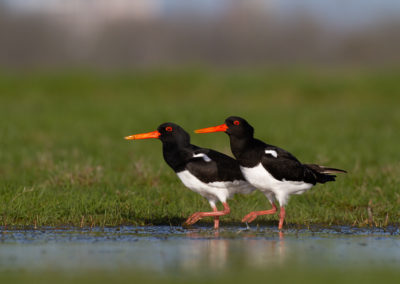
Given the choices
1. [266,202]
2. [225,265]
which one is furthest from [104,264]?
[266,202]

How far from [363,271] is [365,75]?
83.1 ft

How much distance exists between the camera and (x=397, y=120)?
2091 centimetres

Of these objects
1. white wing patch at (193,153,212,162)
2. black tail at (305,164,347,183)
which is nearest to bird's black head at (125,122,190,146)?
white wing patch at (193,153,212,162)

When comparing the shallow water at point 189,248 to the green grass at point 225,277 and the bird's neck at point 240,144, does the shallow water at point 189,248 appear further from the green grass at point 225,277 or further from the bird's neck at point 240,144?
the bird's neck at point 240,144

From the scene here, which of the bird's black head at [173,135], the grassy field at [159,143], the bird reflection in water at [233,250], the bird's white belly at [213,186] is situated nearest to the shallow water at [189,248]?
the bird reflection in water at [233,250]

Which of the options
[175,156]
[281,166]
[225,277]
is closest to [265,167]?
[281,166]

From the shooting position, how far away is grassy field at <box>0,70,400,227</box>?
32.4ft

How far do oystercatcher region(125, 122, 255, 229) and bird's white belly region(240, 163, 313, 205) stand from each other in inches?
10.2

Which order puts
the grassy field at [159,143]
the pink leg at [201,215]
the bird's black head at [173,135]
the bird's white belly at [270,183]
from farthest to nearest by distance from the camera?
the grassy field at [159,143], the bird's black head at [173,135], the pink leg at [201,215], the bird's white belly at [270,183]

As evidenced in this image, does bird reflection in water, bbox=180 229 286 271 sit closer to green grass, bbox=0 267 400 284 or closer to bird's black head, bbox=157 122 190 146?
green grass, bbox=0 267 400 284

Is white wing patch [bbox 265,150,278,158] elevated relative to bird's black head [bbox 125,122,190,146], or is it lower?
lower

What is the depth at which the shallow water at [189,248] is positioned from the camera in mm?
6684

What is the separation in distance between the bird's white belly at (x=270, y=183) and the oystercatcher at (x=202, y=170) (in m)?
0.26

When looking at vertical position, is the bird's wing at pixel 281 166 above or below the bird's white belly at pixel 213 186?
above
